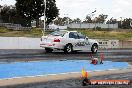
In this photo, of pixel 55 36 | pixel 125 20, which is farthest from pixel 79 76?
pixel 125 20

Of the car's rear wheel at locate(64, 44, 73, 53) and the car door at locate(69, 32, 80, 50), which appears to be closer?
the car's rear wheel at locate(64, 44, 73, 53)

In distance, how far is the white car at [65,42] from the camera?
80.7 ft

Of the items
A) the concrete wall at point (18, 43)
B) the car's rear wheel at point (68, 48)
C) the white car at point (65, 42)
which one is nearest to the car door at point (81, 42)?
the white car at point (65, 42)

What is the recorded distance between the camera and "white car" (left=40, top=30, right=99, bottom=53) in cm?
2461

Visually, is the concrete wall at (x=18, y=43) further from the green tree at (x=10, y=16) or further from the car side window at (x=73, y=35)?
the green tree at (x=10, y=16)

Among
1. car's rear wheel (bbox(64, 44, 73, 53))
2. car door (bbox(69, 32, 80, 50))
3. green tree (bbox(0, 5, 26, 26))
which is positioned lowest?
car's rear wheel (bbox(64, 44, 73, 53))

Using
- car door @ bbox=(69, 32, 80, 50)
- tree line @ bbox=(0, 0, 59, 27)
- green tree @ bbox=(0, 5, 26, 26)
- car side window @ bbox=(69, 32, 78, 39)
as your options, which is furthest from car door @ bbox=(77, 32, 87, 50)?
green tree @ bbox=(0, 5, 26, 26)

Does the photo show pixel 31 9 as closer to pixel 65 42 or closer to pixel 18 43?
pixel 18 43

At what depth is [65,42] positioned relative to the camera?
2505 centimetres

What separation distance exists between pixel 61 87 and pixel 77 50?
14.9 meters

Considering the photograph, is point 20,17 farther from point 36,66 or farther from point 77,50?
point 36,66

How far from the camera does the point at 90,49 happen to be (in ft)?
89.4

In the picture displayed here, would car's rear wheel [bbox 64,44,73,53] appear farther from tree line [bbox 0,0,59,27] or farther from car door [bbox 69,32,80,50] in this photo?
tree line [bbox 0,0,59,27]

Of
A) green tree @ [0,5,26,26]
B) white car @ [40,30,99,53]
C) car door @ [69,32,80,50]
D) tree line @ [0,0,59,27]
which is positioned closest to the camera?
white car @ [40,30,99,53]
